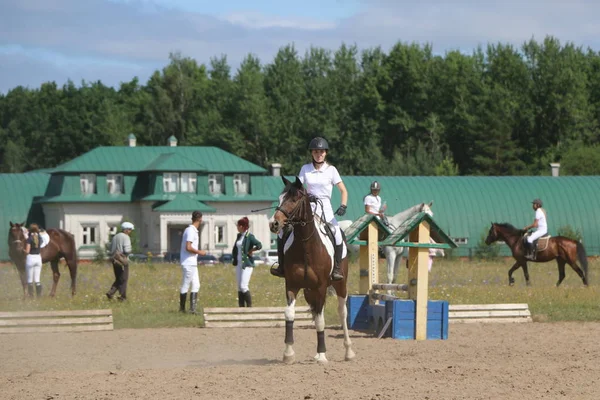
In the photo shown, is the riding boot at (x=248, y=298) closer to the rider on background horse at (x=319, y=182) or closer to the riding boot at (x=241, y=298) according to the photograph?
the riding boot at (x=241, y=298)

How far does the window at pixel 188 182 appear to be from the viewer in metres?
66.1

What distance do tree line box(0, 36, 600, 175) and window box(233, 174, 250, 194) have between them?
1951 cm

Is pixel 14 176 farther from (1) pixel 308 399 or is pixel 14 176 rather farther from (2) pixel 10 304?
A: (1) pixel 308 399

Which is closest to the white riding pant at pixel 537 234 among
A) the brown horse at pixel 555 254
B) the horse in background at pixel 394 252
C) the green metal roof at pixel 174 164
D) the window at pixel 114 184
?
the brown horse at pixel 555 254

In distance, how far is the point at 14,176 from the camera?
66188 mm

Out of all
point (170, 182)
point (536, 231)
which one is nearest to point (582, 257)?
point (536, 231)

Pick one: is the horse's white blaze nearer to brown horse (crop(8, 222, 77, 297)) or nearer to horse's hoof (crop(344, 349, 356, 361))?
horse's hoof (crop(344, 349, 356, 361))

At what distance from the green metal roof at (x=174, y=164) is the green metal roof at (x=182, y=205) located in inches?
74.0

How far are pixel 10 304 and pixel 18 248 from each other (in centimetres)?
164

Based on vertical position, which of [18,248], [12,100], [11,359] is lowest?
[11,359]

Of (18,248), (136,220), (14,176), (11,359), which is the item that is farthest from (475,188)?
(11,359)

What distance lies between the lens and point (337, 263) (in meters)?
14.1

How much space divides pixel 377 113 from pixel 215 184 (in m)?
28.2

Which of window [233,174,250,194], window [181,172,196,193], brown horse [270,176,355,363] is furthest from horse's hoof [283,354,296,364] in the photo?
window [233,174,250,194]
